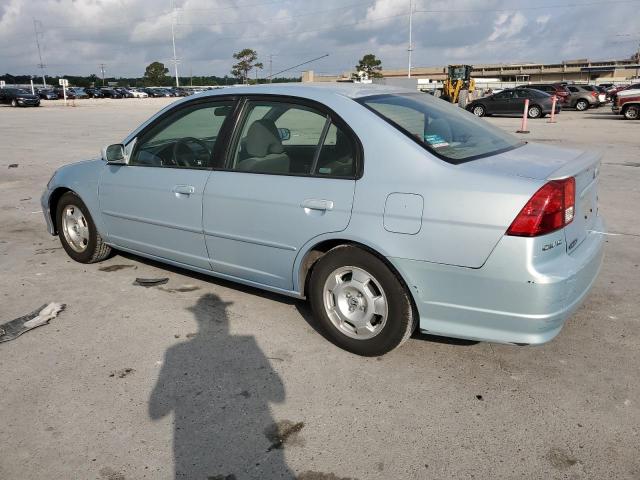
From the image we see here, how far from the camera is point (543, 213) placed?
2676 millimetres

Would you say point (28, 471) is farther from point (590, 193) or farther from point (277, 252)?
point (590, 193)

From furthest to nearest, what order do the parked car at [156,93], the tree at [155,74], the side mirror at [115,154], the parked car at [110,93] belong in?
the tree at [155,74] → the parked car at [156,93] → the parked car at [110,93] → the side mirror at [115,154]

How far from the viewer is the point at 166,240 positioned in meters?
4.24

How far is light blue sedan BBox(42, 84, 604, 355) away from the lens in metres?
2.76

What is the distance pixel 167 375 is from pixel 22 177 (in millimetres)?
8779

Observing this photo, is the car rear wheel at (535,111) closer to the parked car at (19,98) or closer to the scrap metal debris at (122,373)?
the scrap metal debris at (122,373)

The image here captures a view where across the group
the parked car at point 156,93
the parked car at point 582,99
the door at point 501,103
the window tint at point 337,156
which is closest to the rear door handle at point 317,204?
the window tint at point 337,156

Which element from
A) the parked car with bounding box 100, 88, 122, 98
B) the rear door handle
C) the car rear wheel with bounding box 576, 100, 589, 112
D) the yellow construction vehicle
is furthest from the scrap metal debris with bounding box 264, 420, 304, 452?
the parked car with bounding box 100, 88, 122, 98

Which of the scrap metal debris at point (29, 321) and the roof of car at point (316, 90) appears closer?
the roof of car at point (316, 90)

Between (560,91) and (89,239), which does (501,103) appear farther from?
(89,239)

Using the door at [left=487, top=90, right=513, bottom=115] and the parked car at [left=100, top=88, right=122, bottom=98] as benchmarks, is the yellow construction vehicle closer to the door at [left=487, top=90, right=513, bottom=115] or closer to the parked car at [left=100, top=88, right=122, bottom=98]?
the door at [left=487, top=90, right=513, bottom=115]

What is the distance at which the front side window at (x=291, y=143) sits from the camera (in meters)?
3.31

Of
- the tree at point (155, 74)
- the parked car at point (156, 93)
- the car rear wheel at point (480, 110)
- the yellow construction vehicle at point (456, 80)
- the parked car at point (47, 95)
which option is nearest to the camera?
the car rear wheel at point (480, 110)

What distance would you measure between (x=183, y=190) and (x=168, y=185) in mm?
193
